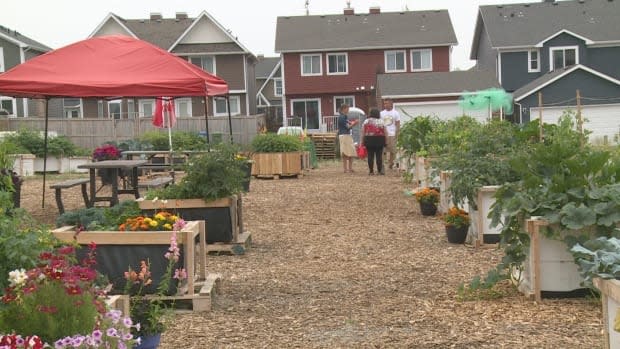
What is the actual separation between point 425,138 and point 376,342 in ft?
39.8

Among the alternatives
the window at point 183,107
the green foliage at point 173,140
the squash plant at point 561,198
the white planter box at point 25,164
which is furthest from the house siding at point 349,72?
the squash plant at point 561,198

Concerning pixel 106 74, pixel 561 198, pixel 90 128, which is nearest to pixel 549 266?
pixel 561 198

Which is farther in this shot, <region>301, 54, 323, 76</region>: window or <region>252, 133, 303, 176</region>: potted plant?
<region>301, 54, 323, 76</region>: window

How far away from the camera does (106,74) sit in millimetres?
13375

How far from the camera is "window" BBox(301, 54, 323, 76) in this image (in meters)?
51.4

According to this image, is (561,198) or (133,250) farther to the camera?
(133,250)

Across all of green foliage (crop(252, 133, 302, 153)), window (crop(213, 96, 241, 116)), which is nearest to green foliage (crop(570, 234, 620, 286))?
green foliage (crop(252, 133, 302, 153))

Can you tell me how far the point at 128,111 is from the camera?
52.8 metres

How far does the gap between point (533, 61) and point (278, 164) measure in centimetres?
2998

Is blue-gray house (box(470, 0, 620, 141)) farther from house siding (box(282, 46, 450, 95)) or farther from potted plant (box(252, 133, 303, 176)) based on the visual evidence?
potted plant (box(252, 133, 303, 176))

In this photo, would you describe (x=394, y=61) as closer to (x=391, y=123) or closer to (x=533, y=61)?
(x=533, y=61)

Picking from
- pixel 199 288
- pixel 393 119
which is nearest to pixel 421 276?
pixel 199 288

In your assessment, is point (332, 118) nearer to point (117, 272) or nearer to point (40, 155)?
point (40, 155)

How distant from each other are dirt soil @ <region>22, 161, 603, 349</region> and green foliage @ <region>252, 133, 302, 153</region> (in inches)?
383
